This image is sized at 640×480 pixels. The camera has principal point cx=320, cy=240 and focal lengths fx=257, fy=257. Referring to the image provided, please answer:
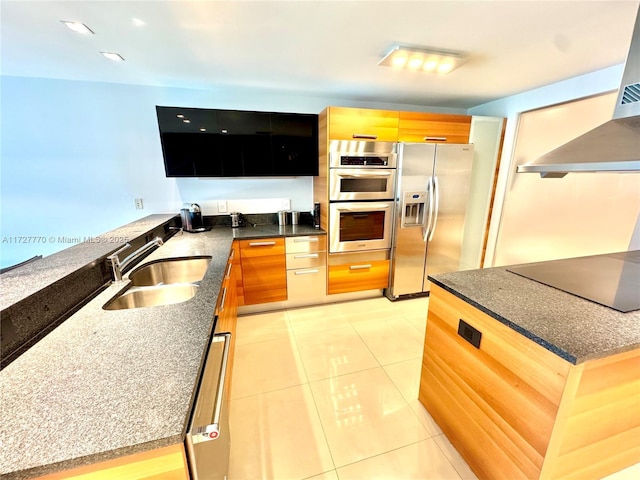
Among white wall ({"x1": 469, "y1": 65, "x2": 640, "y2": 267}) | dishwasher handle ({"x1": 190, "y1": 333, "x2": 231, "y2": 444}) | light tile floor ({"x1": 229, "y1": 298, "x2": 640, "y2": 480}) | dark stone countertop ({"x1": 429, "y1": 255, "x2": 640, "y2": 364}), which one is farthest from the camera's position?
white wall ({"x1": 469, "y1": 65, "x2": 640, "y2": 267})

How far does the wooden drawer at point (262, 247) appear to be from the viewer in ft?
8.15

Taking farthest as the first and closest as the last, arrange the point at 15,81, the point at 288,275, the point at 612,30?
the point at 288,275
the point at 15,81
the point at 612,30

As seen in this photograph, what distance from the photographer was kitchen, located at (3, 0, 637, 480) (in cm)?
229

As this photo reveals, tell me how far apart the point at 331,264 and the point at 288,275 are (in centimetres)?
48

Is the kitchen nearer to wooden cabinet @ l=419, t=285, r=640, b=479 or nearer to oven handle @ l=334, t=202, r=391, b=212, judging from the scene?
oven handle @ l=334, t=202, r=391, b=212

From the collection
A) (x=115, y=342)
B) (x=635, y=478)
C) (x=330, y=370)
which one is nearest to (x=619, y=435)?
(x=635, y=478)

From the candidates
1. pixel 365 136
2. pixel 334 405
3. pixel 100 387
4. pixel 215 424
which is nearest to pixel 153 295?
pixel 100 387

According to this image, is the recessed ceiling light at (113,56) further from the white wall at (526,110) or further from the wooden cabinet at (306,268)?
the white wall at (526,110)

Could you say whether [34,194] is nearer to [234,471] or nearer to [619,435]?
[234,471]

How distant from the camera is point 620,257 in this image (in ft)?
5.59

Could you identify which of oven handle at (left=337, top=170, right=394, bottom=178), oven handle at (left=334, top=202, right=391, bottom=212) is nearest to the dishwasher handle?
oven handle at (left=334, top=202, right=391, bottom=212)

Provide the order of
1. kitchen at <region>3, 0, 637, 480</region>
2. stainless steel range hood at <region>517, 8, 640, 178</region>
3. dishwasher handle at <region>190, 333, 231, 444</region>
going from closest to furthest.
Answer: dishwasher handle at <region>190, 333, 231, 444</region> < stainless steel range hood at <region>517, 8, 640, 178</region> < kitchen at <region>3, 0, 637, 480</region>

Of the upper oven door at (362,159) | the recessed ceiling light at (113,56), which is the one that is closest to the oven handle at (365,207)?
the upper oven door at (362,159)

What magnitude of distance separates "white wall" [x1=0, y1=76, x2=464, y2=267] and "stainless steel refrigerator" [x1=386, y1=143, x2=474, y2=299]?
148cm
